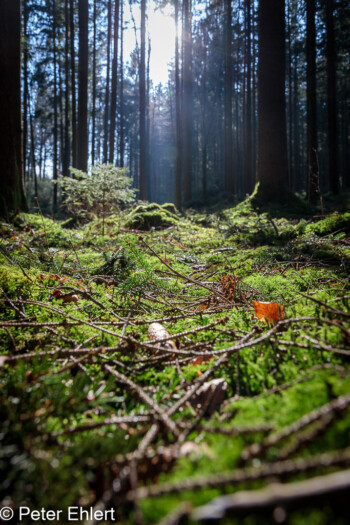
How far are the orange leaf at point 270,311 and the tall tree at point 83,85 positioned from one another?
11440mm

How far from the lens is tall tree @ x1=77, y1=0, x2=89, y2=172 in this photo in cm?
1148

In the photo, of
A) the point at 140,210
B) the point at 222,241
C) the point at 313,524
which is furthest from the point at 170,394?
the point at 140,210

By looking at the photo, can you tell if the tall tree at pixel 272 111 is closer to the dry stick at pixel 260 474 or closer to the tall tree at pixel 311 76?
the tall tree at pixel 311 76

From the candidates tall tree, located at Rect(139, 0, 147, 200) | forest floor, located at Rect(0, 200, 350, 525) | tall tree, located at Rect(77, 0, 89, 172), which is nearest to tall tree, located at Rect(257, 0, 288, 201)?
forest floor, located at Rect(0, 200, 350, 525)

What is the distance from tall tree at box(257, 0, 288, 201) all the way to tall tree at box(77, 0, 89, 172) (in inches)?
286

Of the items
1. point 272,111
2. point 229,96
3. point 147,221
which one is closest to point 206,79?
point 229,96

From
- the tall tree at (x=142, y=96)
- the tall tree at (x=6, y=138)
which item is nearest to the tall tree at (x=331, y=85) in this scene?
the tall tree at (x=142, y=96)

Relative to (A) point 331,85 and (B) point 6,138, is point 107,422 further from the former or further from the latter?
(A) point 331,85

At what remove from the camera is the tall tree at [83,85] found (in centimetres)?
1148

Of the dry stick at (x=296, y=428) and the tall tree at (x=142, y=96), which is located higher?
the tall tree at (x=142, y=96)

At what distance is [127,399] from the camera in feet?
3.85

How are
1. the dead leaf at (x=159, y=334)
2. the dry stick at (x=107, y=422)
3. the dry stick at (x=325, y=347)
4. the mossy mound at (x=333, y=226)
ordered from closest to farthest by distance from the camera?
the dry stick at (x=107, y=422) < the dry stick at (x=325, y=347) < the dead leaf at (x=159, y=334) < the mossy mound at (x=333, y=226)

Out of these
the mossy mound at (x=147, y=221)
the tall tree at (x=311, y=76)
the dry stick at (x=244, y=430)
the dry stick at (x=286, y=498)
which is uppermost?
the tall tree at (x=311, y=76)

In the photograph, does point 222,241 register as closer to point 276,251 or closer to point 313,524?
point 276,251
